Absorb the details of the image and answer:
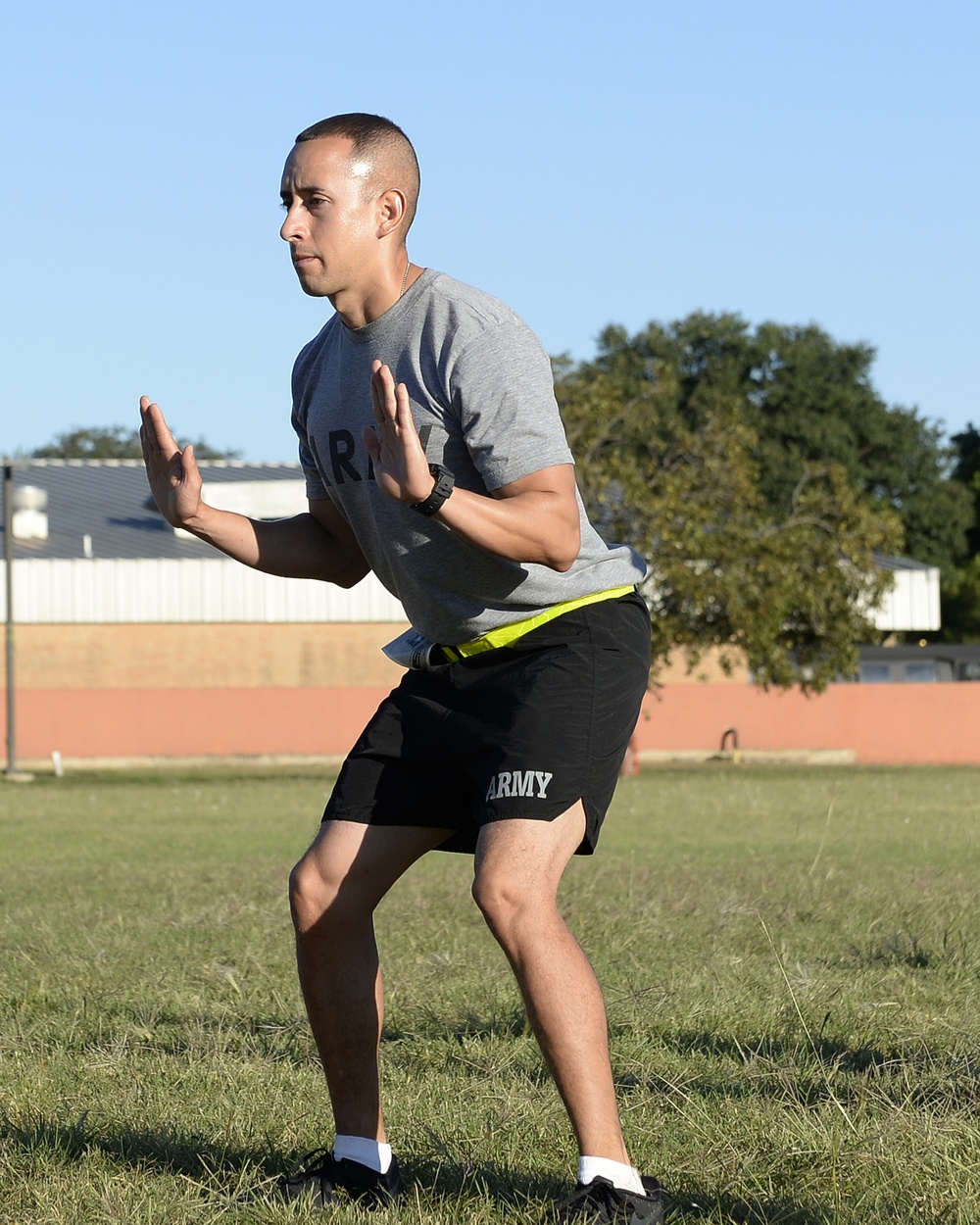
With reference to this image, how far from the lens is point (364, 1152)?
3295mm

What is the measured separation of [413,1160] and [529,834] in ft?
2.94

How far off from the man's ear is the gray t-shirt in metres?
0.13

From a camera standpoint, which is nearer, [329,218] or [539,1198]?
[539,1198]

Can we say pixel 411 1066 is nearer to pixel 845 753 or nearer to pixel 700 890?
pixel 700 890

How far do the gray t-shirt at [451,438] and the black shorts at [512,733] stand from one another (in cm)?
9

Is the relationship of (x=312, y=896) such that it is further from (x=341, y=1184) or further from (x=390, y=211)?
(x=390, y=211)

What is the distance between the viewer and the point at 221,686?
41.7 m

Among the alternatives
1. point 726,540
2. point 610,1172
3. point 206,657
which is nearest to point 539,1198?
point 610,1172

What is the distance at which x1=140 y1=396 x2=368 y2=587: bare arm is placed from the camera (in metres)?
3.60

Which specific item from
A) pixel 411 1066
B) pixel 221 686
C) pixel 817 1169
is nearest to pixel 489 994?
pixel 411 1066

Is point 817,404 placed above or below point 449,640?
above

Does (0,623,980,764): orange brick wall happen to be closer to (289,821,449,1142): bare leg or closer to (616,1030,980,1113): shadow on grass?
(616,1030,980,1113): shadow on grass

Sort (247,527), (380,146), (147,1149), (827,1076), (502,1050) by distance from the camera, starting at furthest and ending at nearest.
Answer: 1. (502,1050)
2. (827,1076)
3. (247,527)
4. (147,1149)
5. (380,146)

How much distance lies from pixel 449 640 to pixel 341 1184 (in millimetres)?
1149
